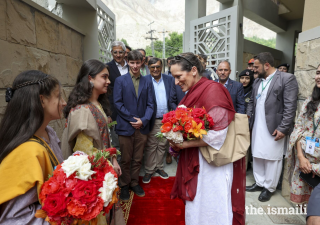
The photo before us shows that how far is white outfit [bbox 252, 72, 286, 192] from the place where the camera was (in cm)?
328

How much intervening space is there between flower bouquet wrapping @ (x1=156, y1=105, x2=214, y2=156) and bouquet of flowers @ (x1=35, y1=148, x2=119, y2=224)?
71 centimetres

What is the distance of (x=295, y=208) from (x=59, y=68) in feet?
15.2

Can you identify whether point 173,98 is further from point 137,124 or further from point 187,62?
point 187,62

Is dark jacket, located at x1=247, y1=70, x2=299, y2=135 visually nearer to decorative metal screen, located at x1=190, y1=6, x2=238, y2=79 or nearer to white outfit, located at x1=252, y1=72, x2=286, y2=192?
white outfit, located at x1=252, y1=72, x2=286, y2=192

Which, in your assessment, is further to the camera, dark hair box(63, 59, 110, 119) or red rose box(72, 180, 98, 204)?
dark hair box(63, 59, 110, 119)

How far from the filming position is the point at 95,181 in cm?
118

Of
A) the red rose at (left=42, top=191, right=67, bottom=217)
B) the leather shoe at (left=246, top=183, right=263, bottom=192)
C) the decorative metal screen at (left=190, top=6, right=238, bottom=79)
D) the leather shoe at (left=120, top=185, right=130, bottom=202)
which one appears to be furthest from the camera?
the decorative metal screen at (left=190, top=6, right=238, bottom=79)

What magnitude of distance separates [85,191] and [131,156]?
2372 mm

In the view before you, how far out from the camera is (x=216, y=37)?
5.97 metres

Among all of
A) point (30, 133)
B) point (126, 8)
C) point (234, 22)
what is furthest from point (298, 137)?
point (126, 8)

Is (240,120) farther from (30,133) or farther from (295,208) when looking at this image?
(295,208)

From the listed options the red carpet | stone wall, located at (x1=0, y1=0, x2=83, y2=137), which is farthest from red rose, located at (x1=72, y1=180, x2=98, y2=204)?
the red carpet

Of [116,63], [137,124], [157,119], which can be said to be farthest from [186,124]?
[116,63]

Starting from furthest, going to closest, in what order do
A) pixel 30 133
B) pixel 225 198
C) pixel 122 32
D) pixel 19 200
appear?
pixel 122 32, pixel 225 198, pixel 30 133, pixel 19 200
